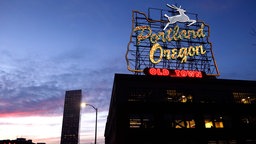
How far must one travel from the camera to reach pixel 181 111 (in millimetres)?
37688

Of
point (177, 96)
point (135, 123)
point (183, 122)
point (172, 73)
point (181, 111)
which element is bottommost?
point (135, 123)

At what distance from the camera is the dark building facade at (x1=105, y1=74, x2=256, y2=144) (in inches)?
1380

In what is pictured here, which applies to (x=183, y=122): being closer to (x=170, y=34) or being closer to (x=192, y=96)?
(x=192, y=96)

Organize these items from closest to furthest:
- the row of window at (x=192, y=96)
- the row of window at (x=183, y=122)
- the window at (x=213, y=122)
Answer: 1. the row of window at (x=183, y=122)
2. the row of window at (x=192, y=96)
3. the window at (x=213, y=122)

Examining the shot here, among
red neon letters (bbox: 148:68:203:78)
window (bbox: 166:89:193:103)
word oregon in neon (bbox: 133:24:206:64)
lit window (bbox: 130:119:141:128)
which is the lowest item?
lit window (bbox: 130:119:141:128)

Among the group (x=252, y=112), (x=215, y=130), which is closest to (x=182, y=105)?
(x=215, y=130)

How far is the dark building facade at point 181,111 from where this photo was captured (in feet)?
115

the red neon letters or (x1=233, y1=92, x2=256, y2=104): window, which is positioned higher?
the red neon letters

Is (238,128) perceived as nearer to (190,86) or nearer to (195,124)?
(195,124)

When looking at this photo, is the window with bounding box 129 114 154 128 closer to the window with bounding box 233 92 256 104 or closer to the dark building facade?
the dark building facade

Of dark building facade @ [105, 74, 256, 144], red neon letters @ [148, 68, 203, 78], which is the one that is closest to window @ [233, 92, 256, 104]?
dark building facade @ [105, 74, 256, 144]

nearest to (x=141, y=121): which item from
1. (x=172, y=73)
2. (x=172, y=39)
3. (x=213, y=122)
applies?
(x=172, y=73)

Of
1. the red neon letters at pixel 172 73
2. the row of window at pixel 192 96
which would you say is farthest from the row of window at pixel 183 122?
the red neon letters at pixel 172 73

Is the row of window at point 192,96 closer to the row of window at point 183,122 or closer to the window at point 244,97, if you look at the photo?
the window at point 244,97
